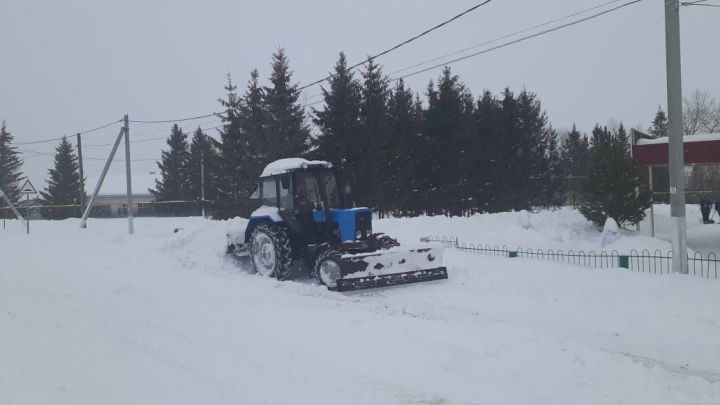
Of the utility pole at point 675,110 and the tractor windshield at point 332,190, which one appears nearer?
the utility pole at point 675,110

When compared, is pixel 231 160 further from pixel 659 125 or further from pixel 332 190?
pixel 659 125

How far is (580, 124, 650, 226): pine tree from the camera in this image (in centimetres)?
1969

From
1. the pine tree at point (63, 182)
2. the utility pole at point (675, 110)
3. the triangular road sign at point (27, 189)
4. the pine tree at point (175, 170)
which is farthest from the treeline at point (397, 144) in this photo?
the pine tree at point (63, 182)

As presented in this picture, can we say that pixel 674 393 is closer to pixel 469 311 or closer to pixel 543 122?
pixel 469 311

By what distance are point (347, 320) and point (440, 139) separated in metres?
22.7

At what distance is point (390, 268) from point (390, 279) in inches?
8.8

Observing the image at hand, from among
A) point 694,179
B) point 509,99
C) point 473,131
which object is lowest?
point 694,179

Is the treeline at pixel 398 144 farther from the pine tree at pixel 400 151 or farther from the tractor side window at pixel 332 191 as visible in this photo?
the tractor side window at pixel 332 191

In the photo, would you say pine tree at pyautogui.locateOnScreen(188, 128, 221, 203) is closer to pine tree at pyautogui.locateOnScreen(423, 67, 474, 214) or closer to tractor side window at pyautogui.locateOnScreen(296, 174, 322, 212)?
pine tree at pyautogui.locateOnScreen(423, 67, 474, 214)

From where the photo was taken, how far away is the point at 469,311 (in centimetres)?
841

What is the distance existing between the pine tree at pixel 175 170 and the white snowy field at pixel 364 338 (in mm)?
41858

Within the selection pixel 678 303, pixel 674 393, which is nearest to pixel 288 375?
pixel 674 393

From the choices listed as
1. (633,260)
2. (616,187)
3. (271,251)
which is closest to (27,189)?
(271,251)

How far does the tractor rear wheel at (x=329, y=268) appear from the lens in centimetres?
990
